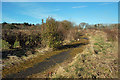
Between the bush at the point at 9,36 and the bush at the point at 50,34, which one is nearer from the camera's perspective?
the bush at the point at 9,36

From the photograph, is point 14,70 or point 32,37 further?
point 32,37

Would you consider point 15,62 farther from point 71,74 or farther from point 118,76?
point 118,76

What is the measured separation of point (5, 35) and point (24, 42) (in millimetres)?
1576

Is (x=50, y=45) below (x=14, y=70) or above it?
above

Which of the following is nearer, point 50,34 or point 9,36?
point 50,34

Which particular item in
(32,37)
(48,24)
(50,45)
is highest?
(48,24)

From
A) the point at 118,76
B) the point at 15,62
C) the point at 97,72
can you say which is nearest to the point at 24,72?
the point at 15,62

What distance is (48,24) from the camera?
24.5ft

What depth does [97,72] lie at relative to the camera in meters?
3.42

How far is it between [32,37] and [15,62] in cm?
400

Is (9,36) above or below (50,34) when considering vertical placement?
below

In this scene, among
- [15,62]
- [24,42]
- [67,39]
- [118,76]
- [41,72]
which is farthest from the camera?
[67,39]

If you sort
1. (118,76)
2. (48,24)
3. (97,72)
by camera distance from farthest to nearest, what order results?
(48,24) < (97,72) < (118,76)

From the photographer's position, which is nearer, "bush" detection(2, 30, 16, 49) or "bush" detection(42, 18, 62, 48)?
"bush" detection(2, 30, 16, 49)
